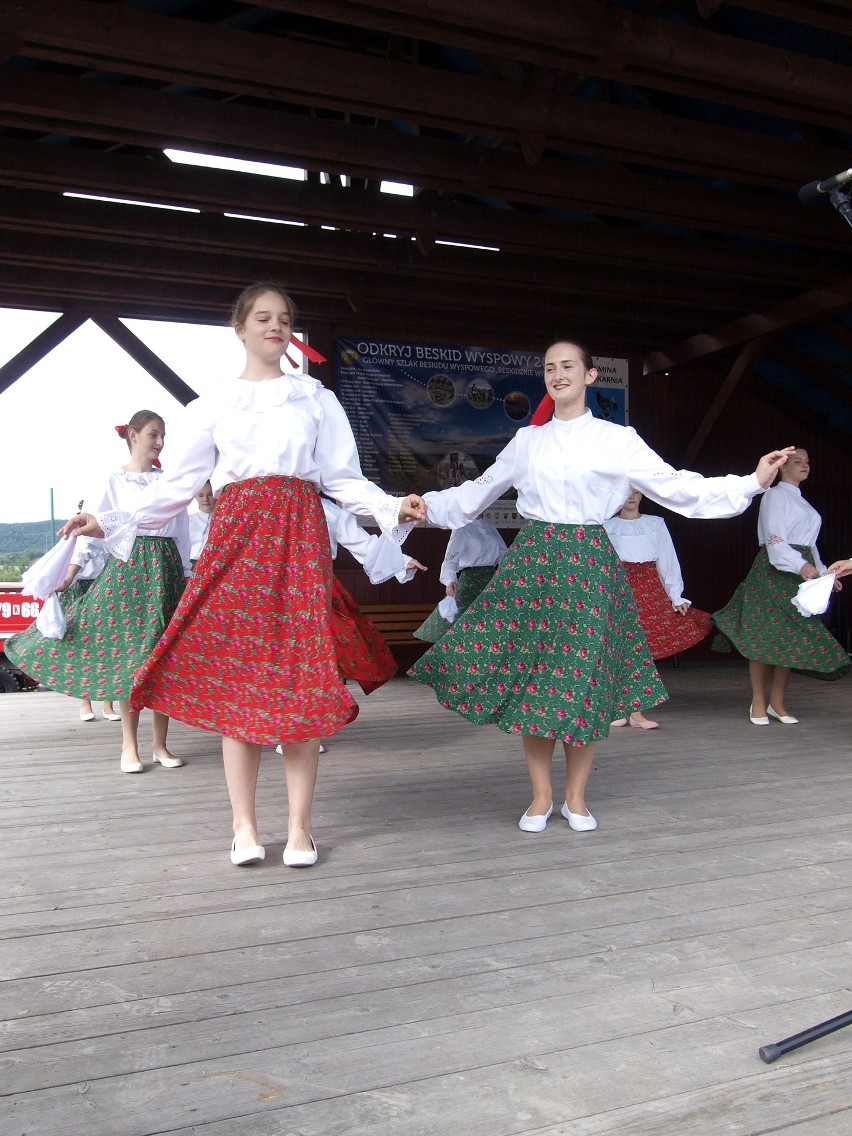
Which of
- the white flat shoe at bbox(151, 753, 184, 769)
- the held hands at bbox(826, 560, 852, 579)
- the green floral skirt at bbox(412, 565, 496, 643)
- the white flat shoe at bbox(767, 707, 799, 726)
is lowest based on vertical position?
the white flat shoe at bbox(767, 707, 799, 726)

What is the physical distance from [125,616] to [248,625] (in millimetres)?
1362

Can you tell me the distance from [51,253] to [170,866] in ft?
13.0

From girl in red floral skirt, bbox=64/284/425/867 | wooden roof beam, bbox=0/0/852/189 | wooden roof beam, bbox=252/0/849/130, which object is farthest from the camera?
wooden roof beam, bbox=0/0/852/189

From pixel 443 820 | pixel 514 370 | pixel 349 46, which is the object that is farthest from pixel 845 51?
pixel 443 820

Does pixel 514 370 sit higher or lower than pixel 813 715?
higher

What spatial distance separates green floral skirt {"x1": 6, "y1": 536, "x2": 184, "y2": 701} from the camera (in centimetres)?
334

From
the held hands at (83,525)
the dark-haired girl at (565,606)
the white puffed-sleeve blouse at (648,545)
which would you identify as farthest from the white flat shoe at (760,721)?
the held hands at (83,525)

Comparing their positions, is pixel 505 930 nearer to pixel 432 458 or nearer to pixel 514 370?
pixel 432 458

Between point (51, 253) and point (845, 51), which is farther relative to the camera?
point (51, 253)

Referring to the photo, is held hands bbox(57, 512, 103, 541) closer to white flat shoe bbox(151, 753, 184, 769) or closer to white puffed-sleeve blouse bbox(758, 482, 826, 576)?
white flat shoe bbox(151, 753, 184, 769)

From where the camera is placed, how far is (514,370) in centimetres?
674

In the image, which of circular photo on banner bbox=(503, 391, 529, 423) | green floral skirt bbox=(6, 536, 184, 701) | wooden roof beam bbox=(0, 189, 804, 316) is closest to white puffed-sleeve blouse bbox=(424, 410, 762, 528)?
green floral skirt bbox=(6, 536, 184, 701)

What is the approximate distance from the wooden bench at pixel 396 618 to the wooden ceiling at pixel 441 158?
188cm

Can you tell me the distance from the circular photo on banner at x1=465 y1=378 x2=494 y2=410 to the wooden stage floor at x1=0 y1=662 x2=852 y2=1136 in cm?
384
